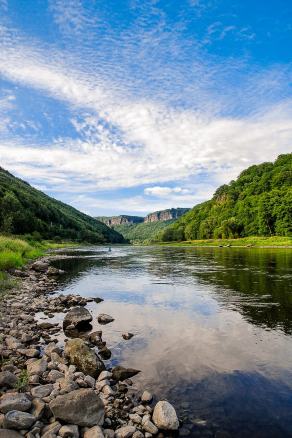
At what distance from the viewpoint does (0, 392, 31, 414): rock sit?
853cm

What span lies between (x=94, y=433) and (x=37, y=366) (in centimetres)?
459

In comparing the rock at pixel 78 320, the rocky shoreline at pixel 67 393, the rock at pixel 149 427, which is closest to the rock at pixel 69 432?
the rocky shoreline at pixel 67 393

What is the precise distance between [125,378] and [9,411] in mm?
4592

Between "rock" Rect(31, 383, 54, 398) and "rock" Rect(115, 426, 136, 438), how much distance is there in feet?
8.83

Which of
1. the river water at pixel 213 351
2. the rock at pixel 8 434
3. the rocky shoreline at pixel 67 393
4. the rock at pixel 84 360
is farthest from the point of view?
the rock at pixel 84 360

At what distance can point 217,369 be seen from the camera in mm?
12711

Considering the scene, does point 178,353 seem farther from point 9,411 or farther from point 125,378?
point 9,411

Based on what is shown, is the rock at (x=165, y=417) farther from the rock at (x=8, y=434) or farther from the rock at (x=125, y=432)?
the rock at (x=8, y=434)

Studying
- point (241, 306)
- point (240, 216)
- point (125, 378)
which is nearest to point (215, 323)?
point (241, 306)

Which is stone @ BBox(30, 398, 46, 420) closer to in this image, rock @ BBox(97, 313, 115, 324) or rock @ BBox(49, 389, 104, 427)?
rock @ BBox(49, 389, 104, 427)

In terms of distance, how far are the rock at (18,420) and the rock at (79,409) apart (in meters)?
0.66

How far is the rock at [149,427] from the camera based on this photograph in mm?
8684

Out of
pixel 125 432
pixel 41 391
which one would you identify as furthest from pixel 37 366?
pixel 125 432

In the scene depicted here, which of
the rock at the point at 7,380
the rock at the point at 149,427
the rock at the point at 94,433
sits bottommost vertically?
the rock at the point at 149,427
